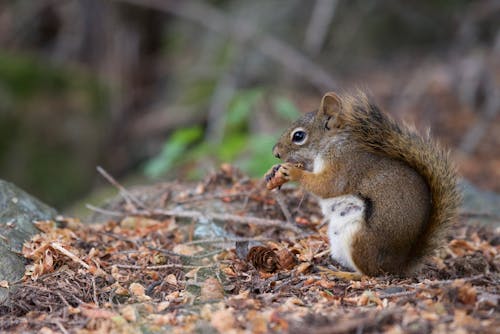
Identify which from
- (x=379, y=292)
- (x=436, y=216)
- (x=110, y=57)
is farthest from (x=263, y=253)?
(x=110, y=57)

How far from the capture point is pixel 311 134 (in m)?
3.53

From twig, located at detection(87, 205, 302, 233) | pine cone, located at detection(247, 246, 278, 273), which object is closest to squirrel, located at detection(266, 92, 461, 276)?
pine cone, located at detection(247, 246, 278, 273)

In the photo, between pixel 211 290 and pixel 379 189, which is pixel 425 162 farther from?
pixel 211 290

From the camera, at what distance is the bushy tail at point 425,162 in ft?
10.4

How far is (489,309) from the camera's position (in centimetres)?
253

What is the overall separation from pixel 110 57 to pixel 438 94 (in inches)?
209

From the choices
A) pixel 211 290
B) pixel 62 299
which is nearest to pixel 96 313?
pixel 62 299

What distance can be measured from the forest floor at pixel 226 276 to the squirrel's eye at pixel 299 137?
508mm

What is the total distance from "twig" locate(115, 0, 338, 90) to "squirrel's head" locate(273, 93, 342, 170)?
3268 mm

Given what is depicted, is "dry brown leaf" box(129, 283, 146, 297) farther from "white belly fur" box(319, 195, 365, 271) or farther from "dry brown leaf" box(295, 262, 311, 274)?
"white belly fur" box(319, 195, 365, 271)

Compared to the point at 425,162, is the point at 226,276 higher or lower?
lower

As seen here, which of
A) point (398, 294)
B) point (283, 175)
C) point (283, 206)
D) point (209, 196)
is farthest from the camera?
point (209, 196)

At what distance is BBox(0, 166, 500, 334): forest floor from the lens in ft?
8.18

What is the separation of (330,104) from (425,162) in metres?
0.61
